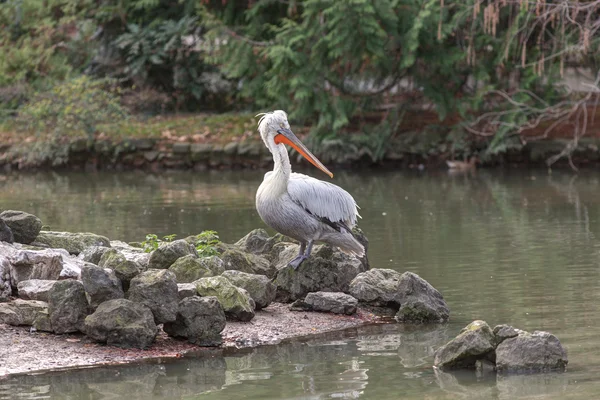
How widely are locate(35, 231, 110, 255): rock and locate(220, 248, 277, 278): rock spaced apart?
4.48 feet

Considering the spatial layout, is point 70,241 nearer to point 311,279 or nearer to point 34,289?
point 34,289

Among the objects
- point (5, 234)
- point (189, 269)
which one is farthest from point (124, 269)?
point (5, 234)

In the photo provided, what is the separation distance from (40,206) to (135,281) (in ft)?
36.3

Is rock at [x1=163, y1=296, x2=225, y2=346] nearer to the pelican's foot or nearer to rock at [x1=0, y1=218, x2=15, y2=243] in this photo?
the pelican's foot

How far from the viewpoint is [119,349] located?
773cm

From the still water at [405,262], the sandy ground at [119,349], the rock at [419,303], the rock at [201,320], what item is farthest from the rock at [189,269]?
the rock at [419,303]

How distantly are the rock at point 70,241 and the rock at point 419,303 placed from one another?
3.02 meters

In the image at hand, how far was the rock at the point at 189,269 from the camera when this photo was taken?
29.4 ft

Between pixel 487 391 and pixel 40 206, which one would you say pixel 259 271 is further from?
pixel 40 206

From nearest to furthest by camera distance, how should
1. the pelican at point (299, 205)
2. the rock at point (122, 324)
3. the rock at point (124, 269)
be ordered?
the rock at point (122, 324), the rock at point (124, 269), the pelican at point (299, 205)

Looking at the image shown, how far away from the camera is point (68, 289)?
786cm

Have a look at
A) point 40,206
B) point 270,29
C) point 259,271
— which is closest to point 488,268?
point 259,271

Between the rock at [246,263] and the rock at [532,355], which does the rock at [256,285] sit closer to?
the rock at [246,263]

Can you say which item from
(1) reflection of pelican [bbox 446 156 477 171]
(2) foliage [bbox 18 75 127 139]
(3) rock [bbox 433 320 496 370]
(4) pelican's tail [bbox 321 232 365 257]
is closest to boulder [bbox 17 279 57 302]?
(4) pelican's tail [bbox 321 232 365 257]
